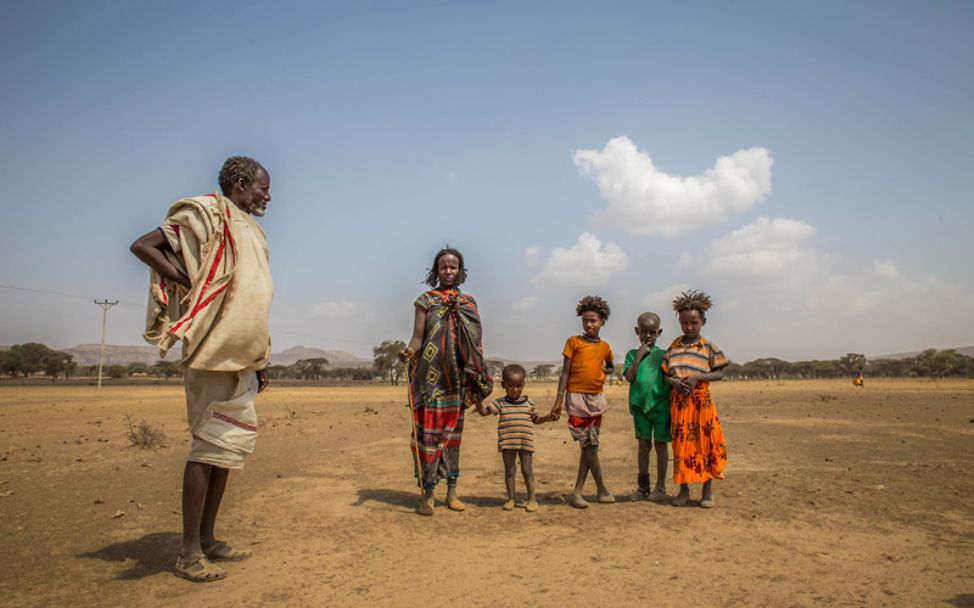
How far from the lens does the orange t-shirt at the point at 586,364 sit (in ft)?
18.8

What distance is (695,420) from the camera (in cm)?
563

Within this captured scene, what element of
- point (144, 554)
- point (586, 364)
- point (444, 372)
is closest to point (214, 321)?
point (144, 554)

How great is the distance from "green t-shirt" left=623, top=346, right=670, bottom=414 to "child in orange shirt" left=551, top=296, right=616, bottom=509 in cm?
33

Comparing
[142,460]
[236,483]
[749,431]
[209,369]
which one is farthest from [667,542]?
[749,431]

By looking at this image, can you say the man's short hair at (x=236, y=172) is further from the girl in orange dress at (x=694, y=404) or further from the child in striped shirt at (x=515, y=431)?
the girl in orange dress at (x=694, y=404)

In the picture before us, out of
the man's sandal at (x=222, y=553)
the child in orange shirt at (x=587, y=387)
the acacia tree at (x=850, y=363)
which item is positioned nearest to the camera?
the man's sandal at (x=222, y=553)

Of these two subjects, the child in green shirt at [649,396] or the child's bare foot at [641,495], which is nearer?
the child's bare foot at [641,495]

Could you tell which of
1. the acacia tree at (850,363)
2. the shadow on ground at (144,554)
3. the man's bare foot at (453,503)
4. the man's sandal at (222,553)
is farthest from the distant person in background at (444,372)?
the acacia tree at (850,363)

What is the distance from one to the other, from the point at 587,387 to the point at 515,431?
834 mm

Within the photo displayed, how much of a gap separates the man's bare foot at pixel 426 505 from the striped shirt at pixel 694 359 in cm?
258

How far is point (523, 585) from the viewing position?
3.44 m

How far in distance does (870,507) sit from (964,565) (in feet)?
5.04

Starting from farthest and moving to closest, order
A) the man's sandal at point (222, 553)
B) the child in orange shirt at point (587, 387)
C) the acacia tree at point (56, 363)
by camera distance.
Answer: the acacia tree at point (56, 363) < the child in orange shirt at point (587, 387) < the man's sandal at point (222, 553)

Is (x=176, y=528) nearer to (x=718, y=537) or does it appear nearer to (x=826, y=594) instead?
(x=718, y=537)
